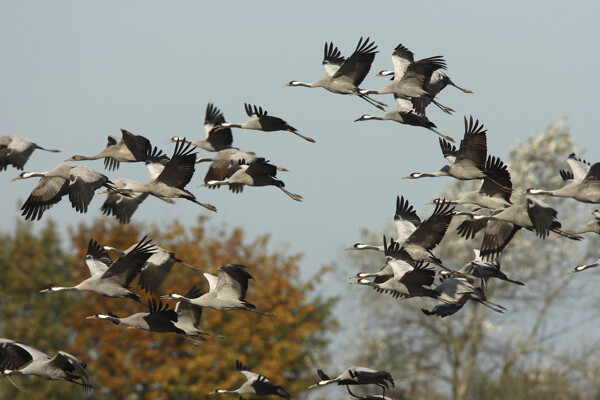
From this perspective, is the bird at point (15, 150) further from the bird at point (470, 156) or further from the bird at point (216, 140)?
the bird at point (470, 156)

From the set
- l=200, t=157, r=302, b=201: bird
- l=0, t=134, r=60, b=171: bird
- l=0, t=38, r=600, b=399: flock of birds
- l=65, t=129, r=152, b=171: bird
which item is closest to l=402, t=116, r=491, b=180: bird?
l=0, t=38, r=600, b=399: flock of birds

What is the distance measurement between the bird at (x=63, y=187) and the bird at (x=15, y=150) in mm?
1213

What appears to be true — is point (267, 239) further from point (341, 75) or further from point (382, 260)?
point (341, 75)

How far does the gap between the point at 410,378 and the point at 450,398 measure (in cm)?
151

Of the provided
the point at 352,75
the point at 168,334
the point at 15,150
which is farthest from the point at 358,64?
the point at 168,334

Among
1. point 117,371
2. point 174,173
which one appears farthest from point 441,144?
point 117,371

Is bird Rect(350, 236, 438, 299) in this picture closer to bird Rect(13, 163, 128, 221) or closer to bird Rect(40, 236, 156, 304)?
bird Rect(40, 236, 156, 304)

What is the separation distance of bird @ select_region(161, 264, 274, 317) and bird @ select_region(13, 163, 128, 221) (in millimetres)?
1881

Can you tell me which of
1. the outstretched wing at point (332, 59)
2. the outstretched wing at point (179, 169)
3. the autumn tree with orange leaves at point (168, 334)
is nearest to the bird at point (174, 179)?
the outstretched wing at point (179, 169)

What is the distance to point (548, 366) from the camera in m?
34.4

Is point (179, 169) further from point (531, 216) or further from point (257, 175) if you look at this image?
point (531, 216)

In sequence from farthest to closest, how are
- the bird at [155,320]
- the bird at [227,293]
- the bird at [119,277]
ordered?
the bird at [227,293]
the bird at [119,277]
the bird at [155,320]

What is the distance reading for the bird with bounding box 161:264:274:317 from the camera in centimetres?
1333

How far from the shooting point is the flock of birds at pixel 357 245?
483 inches
